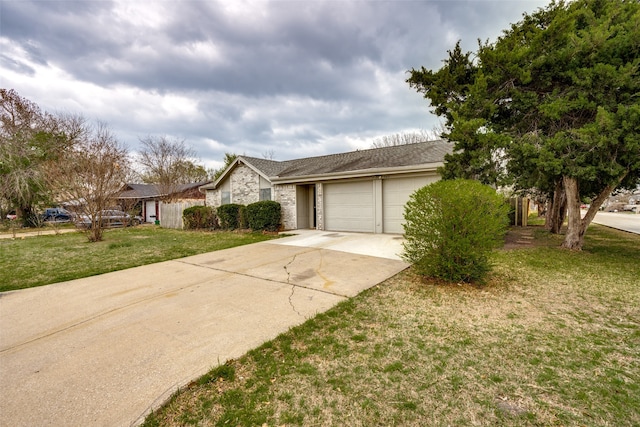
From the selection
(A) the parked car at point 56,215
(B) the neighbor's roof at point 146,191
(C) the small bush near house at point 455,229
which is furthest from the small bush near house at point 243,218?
(A) the parked car at point 56,215

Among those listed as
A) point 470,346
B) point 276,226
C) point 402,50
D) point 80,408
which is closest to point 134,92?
point 276,226

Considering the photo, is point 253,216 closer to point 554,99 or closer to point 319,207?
point 319,207

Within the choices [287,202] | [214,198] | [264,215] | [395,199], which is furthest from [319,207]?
[214,198]

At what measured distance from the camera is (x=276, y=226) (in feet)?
42.9

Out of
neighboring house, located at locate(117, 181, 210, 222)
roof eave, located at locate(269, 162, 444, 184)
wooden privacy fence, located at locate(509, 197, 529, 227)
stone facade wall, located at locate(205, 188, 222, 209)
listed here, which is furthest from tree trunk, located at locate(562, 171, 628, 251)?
neighboring house, located at locate(117, 181, 210, 222)

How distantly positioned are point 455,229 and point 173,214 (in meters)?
16.9

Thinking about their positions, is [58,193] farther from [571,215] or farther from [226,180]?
[571,215]

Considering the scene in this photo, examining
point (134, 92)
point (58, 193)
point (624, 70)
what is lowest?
point (58, 193)

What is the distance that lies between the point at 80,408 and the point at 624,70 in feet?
33.4

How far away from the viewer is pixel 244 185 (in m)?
14.9

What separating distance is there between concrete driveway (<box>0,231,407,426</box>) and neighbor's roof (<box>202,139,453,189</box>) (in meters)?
5.28

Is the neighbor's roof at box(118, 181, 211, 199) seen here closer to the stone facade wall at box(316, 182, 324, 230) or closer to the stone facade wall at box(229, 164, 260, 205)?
the stone facade wall at box(229, 164, 260, 205)

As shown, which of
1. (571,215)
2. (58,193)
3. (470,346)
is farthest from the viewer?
(58,193)

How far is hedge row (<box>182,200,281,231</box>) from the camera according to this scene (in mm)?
12695
